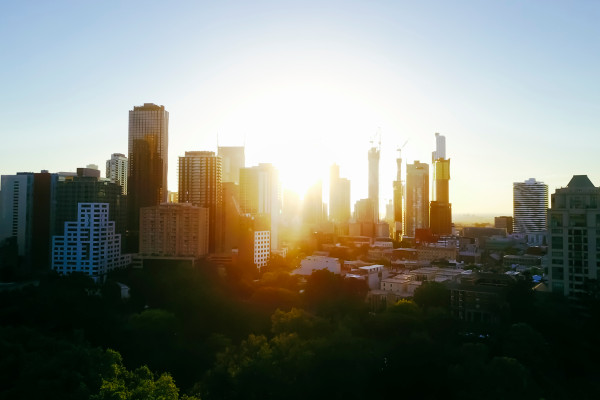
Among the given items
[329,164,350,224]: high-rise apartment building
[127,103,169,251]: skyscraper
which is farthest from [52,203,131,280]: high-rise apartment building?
[329,164,350,224]: high-rise apartment building

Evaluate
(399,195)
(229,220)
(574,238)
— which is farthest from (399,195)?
(574,238)

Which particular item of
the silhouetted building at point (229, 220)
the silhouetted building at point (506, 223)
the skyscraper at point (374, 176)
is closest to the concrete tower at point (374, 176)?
the skyscraper at point (374, 176)

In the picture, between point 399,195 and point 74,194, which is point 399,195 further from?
point 74,194

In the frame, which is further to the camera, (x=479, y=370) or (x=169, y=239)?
(x=169, y=239)

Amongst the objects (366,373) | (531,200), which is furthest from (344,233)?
(366,373)

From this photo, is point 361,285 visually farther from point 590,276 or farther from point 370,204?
point 370,204

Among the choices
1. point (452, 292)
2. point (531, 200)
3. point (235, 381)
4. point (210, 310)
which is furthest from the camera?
point (531, 200)

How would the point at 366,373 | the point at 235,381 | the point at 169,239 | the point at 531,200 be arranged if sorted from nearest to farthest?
the point at 235,381 < the point at 366,373 < the point at 169,239 < the point at 531,200
